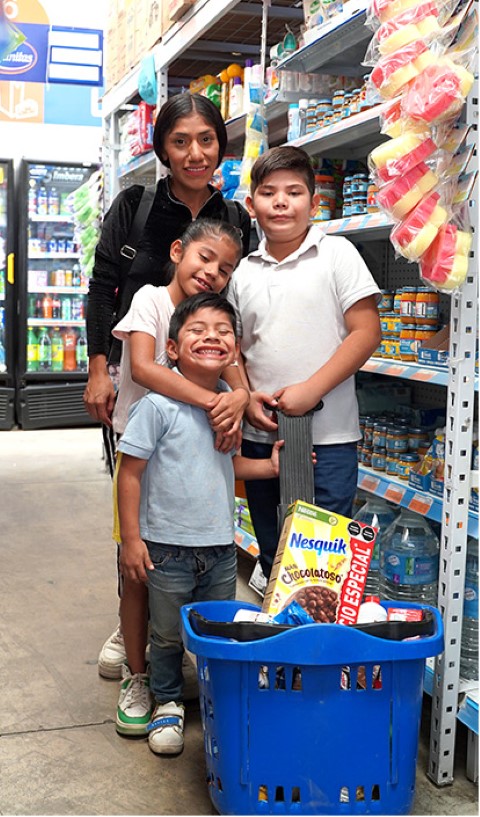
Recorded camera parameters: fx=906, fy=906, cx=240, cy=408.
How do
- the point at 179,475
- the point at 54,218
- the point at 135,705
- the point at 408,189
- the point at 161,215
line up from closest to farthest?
1. the point at 408,189
2. the point at 179,475
3. the point at 135,705
4. the point at 161,215
5. the point at 54,218

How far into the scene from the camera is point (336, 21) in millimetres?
2881

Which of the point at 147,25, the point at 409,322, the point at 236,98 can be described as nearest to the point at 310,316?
the point at 409,322

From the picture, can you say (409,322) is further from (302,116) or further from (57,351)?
(57,351)

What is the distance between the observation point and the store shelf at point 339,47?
2838 millimetres

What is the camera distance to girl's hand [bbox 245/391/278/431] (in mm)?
2314

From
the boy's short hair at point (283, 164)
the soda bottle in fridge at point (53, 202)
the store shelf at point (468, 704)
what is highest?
the soda bottle in fridge at point (53, 202)

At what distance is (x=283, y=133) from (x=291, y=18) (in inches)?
22.4

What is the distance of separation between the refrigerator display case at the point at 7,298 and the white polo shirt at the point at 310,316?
232 inches

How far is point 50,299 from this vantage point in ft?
27.3

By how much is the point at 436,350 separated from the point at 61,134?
6644 millimetres

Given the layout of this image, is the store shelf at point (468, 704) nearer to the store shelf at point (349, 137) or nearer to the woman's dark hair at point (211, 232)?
the woman's dark hair at point (211, 232)

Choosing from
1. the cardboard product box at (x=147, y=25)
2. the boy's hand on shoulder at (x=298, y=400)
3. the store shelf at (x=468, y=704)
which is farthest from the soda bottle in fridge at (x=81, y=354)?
the store shelf at (x=468, y=704)

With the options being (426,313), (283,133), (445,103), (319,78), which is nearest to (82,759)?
(426,313)

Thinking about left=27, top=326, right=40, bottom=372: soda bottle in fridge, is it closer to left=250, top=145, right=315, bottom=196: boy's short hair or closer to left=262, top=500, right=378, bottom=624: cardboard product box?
left=250, top=145, right=315, bottom=196: boy's short hair
